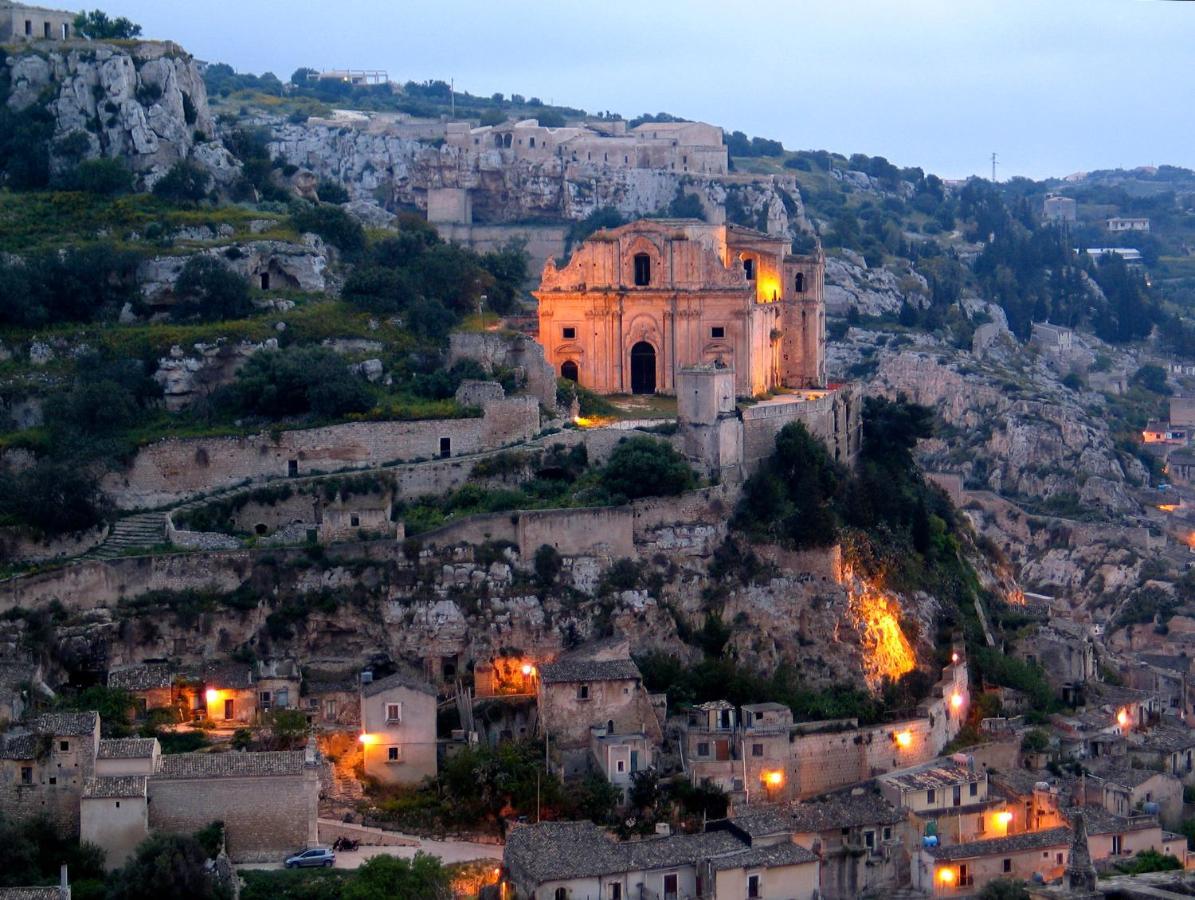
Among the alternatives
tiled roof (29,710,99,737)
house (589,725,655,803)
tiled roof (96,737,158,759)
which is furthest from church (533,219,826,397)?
tiled roof (29,710,99,737)

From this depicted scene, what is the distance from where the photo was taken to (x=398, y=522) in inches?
1859

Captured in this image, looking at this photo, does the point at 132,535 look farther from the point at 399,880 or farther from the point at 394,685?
the point at 399,880

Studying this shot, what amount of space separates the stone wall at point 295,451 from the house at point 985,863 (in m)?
13.2

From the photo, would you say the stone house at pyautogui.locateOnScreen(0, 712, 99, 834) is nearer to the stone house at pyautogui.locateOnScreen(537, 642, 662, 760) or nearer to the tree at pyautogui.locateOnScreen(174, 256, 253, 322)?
the stone house at pyautogui.locateOnScreen(537, 642, 662, 760)

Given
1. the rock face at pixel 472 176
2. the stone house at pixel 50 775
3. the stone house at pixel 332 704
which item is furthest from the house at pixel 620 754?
the rock face at pixel 472 176

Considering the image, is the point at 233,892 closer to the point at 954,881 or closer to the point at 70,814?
the point at 70,814

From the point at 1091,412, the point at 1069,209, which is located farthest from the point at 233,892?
the point at 1069,209

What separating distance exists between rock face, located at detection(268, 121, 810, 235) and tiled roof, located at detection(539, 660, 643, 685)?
4155cm

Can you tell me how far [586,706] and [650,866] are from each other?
480 centimetres

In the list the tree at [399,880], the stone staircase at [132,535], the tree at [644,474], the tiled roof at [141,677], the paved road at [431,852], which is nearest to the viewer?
the tree at [399,880]

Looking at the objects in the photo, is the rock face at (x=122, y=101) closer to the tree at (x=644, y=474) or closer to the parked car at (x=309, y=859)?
the tree at (x=644, y=474)

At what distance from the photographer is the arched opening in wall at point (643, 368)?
187ft

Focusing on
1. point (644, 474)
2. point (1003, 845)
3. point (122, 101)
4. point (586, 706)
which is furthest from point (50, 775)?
point (122, 101)

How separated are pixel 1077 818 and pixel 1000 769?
16.0ft
